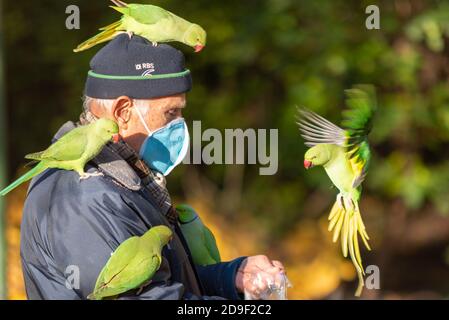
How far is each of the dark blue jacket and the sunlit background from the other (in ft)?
12.6

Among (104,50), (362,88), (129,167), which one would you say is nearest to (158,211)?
(129,167)

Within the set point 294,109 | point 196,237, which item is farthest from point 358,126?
point 294,109

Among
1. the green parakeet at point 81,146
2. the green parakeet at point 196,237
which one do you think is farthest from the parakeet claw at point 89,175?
the green parakeet at point 196,237

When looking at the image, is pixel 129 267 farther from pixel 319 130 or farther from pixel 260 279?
pixel 319 130

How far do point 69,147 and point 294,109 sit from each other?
501 centimetres

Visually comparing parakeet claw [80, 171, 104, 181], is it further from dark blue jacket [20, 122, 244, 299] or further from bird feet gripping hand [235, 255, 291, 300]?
bird feet gripping hand [235, 255, 291, 300]

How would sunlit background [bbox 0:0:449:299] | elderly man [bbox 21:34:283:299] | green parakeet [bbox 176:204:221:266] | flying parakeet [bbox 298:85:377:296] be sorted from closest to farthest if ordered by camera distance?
elderly man [bbox 21:34:283:299] < flying parakeet [bbox 298:85:377:296] < green parakeet [bbox 176:204:221:266] < sunlit background [bbox 0:0:449:299]

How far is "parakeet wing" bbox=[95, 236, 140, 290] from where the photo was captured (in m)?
2.43

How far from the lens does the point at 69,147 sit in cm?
263

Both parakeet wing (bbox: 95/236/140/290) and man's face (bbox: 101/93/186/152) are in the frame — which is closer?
parakeet wing (bbox: 95/236/140/290)

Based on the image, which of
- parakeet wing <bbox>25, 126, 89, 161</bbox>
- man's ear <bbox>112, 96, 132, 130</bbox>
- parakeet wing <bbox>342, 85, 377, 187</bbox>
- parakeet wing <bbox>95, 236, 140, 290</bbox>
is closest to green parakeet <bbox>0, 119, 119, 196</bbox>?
parakeet wing <bbox>25, 126, 89, 161</bbox>

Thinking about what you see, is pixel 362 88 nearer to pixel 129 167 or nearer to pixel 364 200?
pixel 129 167

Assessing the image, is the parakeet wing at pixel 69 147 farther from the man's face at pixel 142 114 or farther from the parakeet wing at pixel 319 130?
the parakeet wing at pixel 319 130

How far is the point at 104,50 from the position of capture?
282 cm
